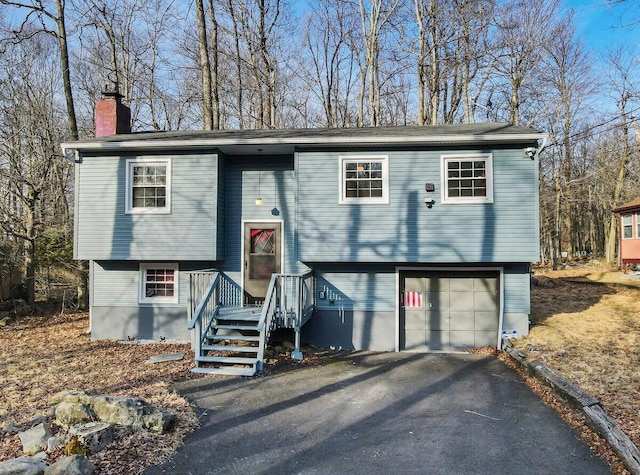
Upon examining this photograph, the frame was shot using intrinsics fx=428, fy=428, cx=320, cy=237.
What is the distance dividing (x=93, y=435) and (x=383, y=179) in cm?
708

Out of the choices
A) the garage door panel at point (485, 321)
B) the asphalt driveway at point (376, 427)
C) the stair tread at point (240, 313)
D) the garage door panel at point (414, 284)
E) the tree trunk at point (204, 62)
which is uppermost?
the tree trunk at point (204, 62)

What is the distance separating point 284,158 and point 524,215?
564 centimetres

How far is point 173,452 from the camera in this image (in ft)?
15.8

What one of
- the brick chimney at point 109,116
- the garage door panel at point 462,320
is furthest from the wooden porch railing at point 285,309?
the brick chimney at point 109,116

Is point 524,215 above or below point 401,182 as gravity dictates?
below

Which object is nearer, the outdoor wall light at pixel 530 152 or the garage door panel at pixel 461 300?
the outdoor wall light at pixel 530 152

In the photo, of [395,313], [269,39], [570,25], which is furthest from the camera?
[570,25]

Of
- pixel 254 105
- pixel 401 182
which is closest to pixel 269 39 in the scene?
pixel 254 105

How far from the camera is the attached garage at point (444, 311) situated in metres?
10.2

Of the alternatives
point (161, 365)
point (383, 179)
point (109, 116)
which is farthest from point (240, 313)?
point (109, 116)

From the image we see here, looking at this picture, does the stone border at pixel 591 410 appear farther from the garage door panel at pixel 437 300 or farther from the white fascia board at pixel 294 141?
the white fascia board at pixel 294 141

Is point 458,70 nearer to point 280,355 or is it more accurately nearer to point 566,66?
point 566,66

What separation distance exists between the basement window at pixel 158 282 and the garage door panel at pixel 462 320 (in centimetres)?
683

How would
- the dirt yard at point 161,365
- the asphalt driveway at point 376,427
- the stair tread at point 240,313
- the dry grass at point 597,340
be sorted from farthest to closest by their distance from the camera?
1. the stair tread at point 240,313
2. the dry grass at point 597,340
3. the dirt yard at point 161,365
4. the asphalt driveway at point 376,427
